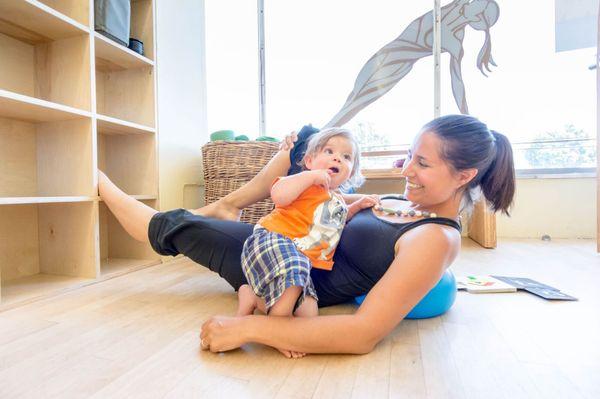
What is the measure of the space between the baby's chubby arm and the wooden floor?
1.31 ft

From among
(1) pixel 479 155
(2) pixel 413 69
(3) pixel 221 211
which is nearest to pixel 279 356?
(1) pixel 479 155

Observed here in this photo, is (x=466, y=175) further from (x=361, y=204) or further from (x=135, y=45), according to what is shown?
(x=135, y=45)

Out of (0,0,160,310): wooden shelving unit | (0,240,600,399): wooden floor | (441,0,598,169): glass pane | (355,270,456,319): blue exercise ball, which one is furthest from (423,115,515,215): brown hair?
(441,0,598,169): glass pane

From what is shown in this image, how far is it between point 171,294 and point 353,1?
2713 millimetres

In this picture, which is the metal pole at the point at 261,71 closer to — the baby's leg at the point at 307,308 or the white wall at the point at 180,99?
the white wall at the point at 180,99

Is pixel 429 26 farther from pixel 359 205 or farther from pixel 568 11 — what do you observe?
pixel 359 205

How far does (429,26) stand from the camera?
2.65 m

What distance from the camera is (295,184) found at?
96 cm

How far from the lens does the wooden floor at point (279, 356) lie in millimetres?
664

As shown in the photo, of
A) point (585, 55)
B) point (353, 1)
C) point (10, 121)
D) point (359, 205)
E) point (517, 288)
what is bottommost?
point (517, 288)

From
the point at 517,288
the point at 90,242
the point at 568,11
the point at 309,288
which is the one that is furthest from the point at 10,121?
the point at 568,11

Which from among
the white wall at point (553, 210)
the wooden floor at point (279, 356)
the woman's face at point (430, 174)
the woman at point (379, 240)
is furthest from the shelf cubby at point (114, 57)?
the white wall at point (553, 210)

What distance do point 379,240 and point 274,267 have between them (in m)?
0.31

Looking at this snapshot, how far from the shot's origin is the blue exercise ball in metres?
1.03
